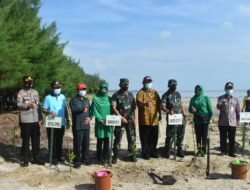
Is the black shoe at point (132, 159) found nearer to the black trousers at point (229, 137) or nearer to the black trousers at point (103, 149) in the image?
the black trousers at point (103, 149)

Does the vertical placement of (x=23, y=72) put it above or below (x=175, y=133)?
above

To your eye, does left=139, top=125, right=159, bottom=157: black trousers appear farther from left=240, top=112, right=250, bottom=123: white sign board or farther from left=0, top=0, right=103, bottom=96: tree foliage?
left=0, top=0, right=103, bottom=96: tree foliage

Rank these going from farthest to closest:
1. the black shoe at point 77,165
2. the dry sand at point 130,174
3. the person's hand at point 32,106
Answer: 1. the black shoe at point 77,165
2. the person's hand at point 32,106
3. the dry sand at point 130,174

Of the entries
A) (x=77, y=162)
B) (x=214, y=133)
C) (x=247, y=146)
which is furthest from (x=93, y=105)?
(x=214, y=133)

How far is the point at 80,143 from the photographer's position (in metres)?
8.85

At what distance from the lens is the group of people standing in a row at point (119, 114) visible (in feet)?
28.8

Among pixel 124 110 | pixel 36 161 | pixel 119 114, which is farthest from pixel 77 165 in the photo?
pixel 124 110

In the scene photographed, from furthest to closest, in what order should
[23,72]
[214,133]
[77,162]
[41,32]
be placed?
[41,32], [23,72], [214,133], [77,162]

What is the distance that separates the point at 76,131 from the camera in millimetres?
8789

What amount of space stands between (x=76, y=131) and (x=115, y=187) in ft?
5.84

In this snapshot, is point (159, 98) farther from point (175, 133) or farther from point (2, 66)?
point (2, 66)

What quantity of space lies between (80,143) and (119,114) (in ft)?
3.38

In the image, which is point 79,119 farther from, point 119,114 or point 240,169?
point 240,169

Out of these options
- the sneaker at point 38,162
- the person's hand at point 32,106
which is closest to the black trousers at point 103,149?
the sneaker at point 38,162
